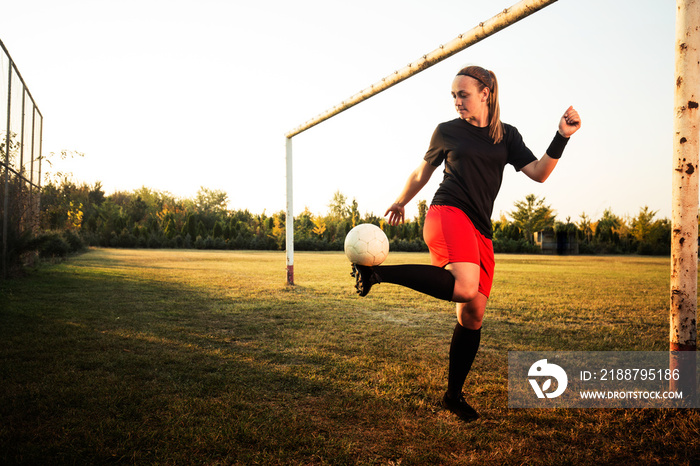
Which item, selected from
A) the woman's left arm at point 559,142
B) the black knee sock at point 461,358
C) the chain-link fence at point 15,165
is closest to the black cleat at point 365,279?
the black knee sock at point 461,358

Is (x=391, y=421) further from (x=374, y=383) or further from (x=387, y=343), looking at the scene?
(x=387, y=343)

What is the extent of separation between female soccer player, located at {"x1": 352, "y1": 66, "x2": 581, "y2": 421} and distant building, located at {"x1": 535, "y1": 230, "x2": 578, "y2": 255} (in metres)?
38.3

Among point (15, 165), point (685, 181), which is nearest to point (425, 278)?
point (685, 181)

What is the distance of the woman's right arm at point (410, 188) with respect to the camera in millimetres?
3209

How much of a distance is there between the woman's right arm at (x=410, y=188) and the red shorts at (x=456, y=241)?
0.28 meters

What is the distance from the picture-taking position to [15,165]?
10984mm

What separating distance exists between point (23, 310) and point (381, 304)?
5548mm

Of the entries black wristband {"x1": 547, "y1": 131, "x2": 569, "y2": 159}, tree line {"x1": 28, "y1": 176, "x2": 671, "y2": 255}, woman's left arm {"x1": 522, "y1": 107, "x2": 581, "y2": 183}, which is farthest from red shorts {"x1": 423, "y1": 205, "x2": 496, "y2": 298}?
tree line {"x1": 28, "y1": 176, "x2": 671, "y2": 255}

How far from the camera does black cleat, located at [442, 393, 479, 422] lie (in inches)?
115

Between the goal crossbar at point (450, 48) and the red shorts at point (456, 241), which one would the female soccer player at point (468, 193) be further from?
the goal crossbar at point (450, 48)

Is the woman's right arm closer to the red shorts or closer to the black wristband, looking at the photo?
the red shorts

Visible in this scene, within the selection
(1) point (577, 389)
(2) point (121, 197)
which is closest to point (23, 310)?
(1) point (577, 389)

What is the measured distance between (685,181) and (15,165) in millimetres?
13154

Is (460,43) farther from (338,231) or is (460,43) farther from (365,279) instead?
(338,231)
